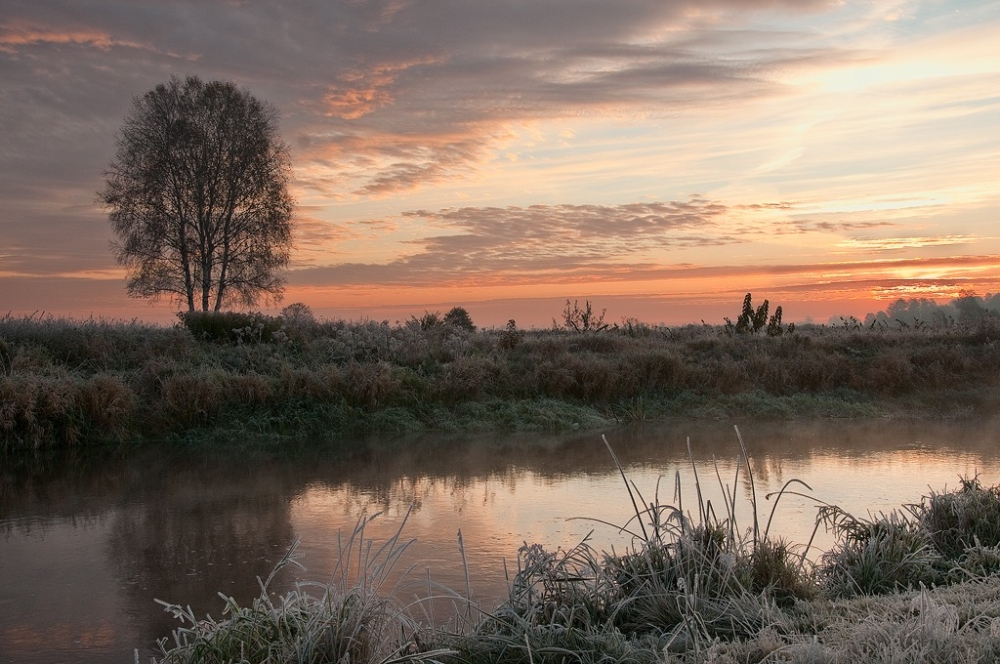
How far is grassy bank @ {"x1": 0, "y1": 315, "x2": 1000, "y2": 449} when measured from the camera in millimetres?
11547

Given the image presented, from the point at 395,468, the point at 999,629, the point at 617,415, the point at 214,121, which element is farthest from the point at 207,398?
the point at 214,121

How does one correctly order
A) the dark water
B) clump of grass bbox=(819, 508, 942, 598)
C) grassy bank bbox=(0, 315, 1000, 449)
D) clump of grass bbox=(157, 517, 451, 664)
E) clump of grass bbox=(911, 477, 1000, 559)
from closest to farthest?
1. clump of grass bbox=(157, 517, 451, 664)
2. clump of grass bbox=(819, 508, 942, 598)
3. the dark water
4. clump of grass bbox=(911, 477, 1000, 559)
5. grassy bank bbox=(0, 315, 1000, 449)

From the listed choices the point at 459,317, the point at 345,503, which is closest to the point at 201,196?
the point at 459,317

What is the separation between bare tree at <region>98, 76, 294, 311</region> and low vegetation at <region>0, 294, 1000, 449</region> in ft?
33.1

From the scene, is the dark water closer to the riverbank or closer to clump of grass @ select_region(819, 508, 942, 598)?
the riverbank

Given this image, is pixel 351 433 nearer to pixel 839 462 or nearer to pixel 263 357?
pixel 263 357

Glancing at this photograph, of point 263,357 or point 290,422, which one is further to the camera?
point 263,357

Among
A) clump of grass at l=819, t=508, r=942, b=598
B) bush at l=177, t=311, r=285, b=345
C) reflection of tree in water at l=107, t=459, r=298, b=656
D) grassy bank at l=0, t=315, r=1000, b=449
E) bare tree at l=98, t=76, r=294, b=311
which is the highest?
bare tree at l=98, t=76, r=294, b=311

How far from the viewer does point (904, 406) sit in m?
14.6

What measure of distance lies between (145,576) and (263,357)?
8.71 m

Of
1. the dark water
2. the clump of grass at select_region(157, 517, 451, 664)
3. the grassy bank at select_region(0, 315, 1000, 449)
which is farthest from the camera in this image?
the grassy bank at select_region(0, 315, 1000, 449)

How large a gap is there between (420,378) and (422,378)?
0.12 ft

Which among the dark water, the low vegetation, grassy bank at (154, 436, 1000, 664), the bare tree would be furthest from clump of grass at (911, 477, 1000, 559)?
the bare tree

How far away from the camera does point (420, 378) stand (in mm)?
13695
